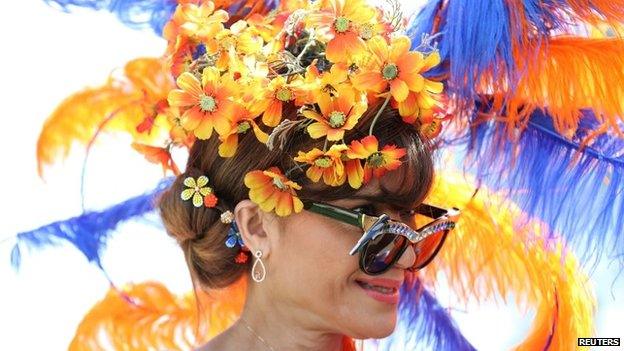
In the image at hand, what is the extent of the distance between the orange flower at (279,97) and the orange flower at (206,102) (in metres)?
0.08

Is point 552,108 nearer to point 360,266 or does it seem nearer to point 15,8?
point 360,266

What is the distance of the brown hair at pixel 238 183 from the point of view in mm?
2371

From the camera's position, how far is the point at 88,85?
9.33 ft

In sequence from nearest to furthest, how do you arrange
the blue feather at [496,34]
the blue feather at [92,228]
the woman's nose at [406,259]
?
the woman's nose at [406,259], the blue feather at [496,34], the blue feather at [92,228]

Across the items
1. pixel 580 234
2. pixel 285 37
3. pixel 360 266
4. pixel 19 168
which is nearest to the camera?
pixel 360 266

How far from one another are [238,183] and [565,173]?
773mm

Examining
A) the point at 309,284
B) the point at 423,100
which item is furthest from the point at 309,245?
the point at 423,100

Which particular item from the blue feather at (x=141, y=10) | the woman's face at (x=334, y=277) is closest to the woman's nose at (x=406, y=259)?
the woman's face at (x=334, y=277)

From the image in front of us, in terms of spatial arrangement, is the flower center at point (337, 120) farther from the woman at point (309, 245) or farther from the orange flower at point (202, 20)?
the orange flower at point (202, 20)

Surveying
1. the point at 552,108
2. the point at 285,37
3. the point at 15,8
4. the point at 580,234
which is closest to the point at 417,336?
the point at 580,234

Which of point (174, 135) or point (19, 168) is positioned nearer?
point (174, 135)

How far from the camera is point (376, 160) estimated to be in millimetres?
2320

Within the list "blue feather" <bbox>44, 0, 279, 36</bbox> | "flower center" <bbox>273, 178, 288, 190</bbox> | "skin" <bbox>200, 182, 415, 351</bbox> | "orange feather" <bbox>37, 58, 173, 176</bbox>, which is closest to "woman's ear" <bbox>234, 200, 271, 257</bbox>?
"skin" <bbox>200, 182, 415, 351</bbox>

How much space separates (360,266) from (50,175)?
3.12 ft
